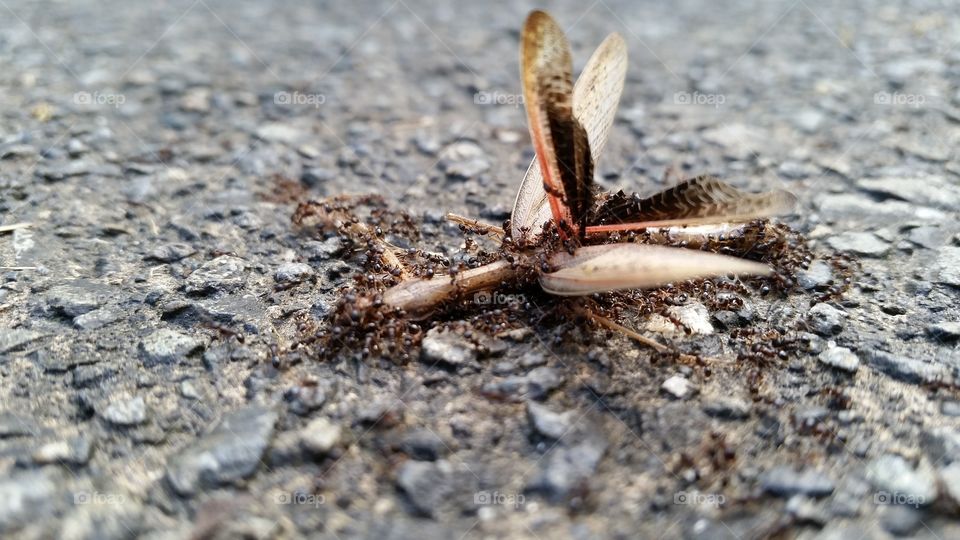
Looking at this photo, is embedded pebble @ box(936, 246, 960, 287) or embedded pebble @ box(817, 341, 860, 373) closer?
embedded pebble @ box(817, 341, 860, 373)

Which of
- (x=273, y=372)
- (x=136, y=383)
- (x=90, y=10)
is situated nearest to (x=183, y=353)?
(x=136, y=383)

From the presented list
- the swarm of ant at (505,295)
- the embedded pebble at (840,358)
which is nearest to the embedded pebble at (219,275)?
the swarm of ant at (505,295)

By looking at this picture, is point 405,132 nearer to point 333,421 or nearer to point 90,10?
point 333,421

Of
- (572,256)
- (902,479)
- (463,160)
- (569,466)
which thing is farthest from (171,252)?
(902,479)

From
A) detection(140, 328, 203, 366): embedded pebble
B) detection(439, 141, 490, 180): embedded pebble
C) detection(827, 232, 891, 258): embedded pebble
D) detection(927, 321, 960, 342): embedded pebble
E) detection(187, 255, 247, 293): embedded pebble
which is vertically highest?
detection(439, 141, 490, 180): embedded pebble

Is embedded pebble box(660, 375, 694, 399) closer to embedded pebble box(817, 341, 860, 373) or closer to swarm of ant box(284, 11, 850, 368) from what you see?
swarm of ant box(284, 11, 850, 368)

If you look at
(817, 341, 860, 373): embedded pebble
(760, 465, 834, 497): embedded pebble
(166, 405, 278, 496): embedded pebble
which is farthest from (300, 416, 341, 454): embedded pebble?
(817, 341, 860, 373): embedded pebble

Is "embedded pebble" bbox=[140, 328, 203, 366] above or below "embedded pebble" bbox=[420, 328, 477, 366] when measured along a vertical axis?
above
